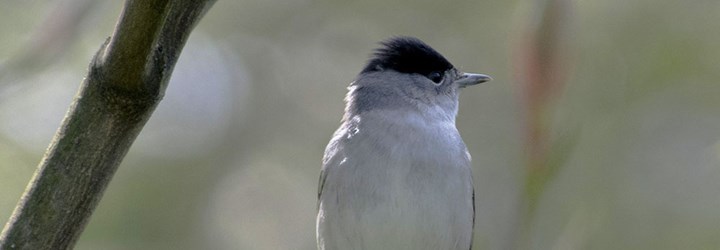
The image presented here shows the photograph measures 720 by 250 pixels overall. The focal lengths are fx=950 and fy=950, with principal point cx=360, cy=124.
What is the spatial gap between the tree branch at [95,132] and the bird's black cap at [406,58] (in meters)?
2.95

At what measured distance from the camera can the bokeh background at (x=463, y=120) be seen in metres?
1.27

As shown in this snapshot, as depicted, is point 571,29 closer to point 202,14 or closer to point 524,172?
point 524,172

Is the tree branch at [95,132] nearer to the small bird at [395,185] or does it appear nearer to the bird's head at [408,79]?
the small bird at [395,185]

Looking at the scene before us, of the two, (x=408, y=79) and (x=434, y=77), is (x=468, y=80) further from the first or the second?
(x=408, y=79)

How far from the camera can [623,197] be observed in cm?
566

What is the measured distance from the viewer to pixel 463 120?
8.79 meters

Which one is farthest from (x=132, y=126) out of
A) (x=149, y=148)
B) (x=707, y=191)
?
(x=149, y=148)

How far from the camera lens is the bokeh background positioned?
4.17ft

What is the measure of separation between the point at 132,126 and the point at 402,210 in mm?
2031

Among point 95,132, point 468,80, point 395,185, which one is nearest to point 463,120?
point 468,80

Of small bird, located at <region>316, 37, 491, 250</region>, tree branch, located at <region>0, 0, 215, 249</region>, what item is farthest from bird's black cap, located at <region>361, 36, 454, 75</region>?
tree branch, located at <region>0, 0, 215, 249</region>

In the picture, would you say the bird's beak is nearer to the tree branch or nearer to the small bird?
the small bird

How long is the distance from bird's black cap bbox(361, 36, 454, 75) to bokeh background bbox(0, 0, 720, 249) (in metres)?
0.78

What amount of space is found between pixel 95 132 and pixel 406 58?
10.2ft
